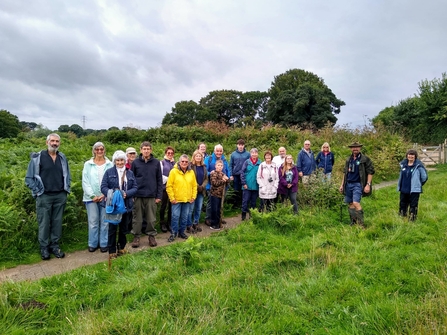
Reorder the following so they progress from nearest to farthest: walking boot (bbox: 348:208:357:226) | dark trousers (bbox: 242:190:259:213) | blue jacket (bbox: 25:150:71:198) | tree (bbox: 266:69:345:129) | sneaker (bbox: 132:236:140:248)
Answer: blue jacket (bbox: 25:150:71:198) → sneaker (bbox: 132:236:140:248) → walking boot (bbox: 348:208:357:226) → dark trousers (bbox: 242:190:259:213) → tree (bbox: 266:69:345:129)

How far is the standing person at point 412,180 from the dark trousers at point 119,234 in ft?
19.9

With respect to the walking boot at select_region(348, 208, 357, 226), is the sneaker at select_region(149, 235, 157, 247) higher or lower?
lower

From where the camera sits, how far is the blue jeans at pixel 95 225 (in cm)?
546

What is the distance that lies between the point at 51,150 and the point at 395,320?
18.3 feet

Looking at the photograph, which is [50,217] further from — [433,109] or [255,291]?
[433,109]

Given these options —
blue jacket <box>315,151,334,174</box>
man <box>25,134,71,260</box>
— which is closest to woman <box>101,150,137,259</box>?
man <box>25,134,71,260</box>

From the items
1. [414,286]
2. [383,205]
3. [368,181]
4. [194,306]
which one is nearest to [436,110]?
[383,205]

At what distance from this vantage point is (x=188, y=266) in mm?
4484

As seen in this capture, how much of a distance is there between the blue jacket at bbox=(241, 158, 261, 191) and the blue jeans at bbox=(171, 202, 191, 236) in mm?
1732

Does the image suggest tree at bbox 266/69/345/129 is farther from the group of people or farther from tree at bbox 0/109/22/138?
tree at bbox 0/109/22/138

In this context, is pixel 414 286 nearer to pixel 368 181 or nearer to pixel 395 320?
pixel 395 320

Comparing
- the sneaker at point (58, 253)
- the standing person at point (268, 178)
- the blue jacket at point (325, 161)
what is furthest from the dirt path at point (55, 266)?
the blue jacket at point (325, 161)

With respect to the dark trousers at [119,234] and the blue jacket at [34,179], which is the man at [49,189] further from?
the dark trousers at [119,234]

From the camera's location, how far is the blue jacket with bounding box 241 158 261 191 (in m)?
7.37
